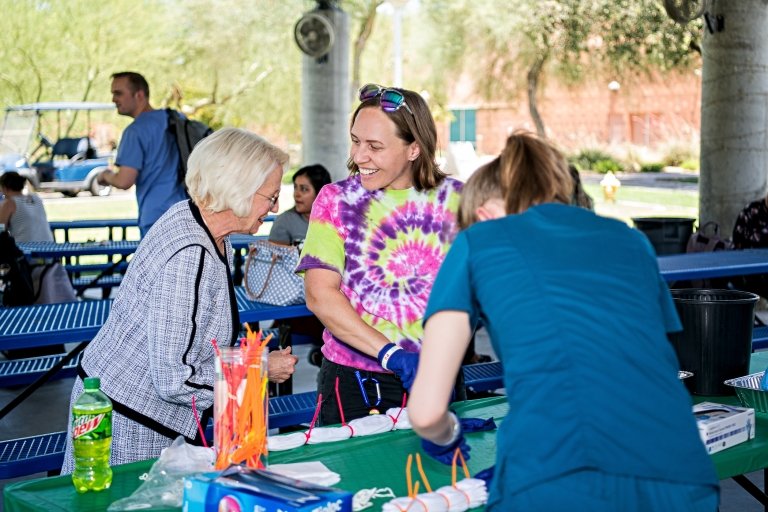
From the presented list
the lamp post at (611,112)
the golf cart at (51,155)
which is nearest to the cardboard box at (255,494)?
the golf cart at (51,155)

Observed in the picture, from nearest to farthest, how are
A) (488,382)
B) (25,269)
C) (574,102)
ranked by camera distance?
(488,382)
(25,269)
(574,102)

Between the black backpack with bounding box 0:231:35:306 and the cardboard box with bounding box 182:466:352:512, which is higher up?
the cardboard box with bounding box 182:466:352:512

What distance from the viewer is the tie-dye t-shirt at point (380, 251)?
2781 millimetres

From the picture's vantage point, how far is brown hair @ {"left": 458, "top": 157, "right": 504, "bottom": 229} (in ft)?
5.69

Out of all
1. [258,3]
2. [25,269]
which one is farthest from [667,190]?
[25,269]

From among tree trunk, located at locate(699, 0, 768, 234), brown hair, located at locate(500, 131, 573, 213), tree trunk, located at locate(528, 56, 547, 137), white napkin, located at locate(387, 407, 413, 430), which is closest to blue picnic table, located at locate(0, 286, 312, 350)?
white napkin, located at locate(387, 407, 413, 430)

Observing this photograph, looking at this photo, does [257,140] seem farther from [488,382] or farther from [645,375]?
[488,382]

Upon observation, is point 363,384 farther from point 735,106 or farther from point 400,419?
point 735,106

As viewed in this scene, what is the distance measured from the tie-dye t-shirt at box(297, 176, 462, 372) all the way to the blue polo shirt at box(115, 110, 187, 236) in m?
3.70

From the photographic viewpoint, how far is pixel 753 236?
737 centimetres

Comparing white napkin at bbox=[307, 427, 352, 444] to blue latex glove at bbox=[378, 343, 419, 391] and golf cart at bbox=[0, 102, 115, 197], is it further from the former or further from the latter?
golf cart at bbox=[0, 102, 115, 197]

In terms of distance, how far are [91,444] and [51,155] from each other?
24.8 metres

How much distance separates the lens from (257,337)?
210 cm

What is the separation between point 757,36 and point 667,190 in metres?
14.8
